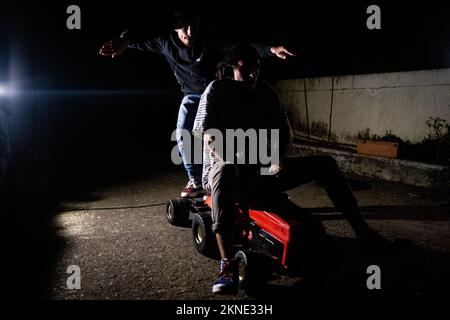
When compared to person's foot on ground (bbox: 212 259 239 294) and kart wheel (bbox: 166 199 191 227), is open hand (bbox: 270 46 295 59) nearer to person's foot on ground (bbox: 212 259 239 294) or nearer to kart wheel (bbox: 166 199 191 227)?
kart wheel (bbox: 166 199 191 227)

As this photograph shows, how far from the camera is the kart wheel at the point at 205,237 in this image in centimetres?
358

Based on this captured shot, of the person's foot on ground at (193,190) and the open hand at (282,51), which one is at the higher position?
the open hand at (282,51)

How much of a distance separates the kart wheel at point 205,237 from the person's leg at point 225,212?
61cm

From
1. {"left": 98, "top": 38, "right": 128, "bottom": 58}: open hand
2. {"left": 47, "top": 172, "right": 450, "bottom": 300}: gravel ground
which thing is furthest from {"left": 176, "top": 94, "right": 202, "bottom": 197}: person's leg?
{"left": 98, "top": 38, "right": 128, "bottom": 58}: open hand

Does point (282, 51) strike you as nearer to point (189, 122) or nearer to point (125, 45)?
point (189, 122)

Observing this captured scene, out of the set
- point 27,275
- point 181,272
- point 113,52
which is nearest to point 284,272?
point 181,272

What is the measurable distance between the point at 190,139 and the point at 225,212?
2045mm

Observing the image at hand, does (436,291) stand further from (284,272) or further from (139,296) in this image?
(139,296)

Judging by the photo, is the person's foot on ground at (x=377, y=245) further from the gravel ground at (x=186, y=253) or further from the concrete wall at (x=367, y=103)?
the concrete wall at (x=367, y=103)

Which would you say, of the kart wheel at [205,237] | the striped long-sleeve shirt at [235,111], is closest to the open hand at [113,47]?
the striped long-sleeve shirt at [235,111]

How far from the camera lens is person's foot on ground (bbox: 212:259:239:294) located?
9.31ft

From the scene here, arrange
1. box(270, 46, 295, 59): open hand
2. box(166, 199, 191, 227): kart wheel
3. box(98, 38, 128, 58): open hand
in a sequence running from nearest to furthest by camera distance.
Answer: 1. box(270, 46, 295, 59): open hand
2. box(98, 38, 128, 58): open hand
3. box(166, 199, 191, 227): kart wheel

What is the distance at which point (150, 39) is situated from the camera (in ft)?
15.4

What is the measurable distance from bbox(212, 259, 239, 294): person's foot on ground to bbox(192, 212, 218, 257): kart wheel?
0.64 m
